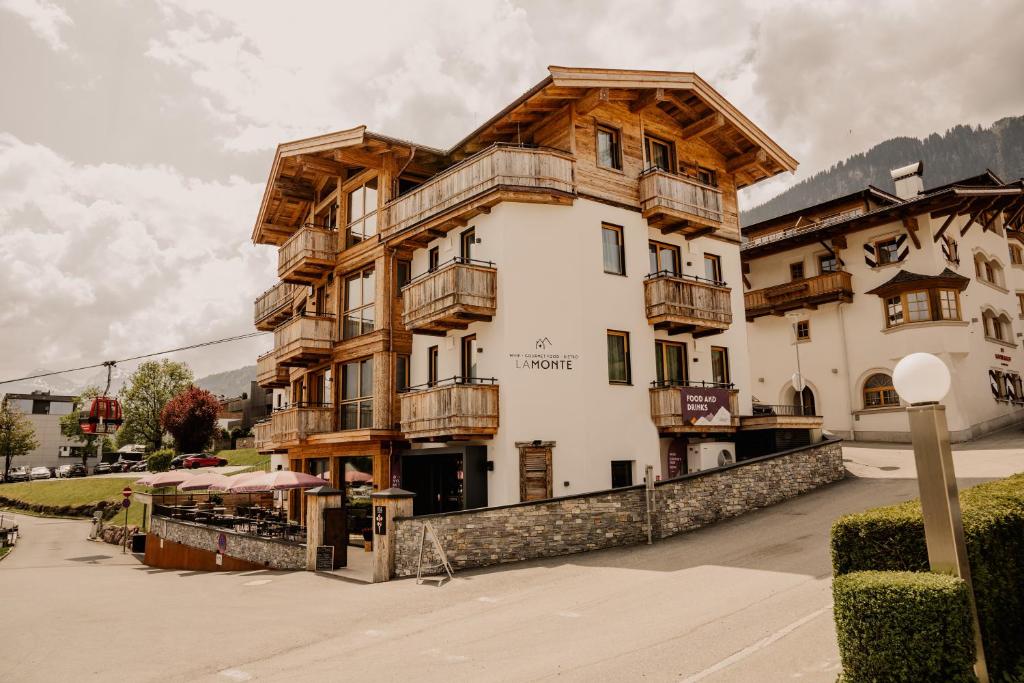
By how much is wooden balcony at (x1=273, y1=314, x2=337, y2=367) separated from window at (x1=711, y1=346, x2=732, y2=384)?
46.5 feet

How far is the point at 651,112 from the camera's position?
78.6 feet

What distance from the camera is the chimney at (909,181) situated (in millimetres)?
34531

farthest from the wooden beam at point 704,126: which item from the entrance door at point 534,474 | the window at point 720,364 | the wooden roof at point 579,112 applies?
the entrance door at point 534,474

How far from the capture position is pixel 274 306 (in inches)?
1320

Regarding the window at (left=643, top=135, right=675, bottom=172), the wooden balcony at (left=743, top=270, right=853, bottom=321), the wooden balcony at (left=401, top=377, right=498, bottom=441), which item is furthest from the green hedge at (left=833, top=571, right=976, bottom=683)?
the wooden balcony at (left=743, top=270, right=853, bottom=321)

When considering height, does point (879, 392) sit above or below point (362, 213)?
below

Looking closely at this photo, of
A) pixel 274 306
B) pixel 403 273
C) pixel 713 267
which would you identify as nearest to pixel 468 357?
pixel 403 273

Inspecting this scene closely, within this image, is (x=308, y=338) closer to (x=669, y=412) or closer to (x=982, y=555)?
(x=669, y=412)

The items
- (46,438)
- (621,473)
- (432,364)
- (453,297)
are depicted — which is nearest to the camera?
(453,297)

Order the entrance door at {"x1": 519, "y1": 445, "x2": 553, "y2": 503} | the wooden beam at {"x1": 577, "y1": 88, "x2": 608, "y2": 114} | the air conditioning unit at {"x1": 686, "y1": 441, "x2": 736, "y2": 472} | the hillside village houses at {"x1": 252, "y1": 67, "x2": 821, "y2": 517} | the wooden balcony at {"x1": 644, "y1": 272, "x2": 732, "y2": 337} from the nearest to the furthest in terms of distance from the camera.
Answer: the entrance door at {"x1": 519, "y1": 445, "x2": 553, "y2": 503} → the hillside village houses at {"x1": 252, "y1": 67, "x2": 821, "y2": 517} → the wooden beam at {"x1": 577, "y1": 88, "x2": 608, "y2": 114} → the wooden balcony at {"x1": 644, "y1": 272, "x2": 732, "y2": 337} → the air conditioning unit at {"x1": 686, "y1": 441, "x2": 736, "y2": 472}

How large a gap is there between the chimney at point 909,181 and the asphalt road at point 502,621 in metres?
20.4

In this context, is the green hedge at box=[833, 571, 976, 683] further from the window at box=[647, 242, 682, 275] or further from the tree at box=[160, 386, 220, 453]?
the tree at box=[160, 386, 220, 453]

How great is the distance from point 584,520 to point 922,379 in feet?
37.5

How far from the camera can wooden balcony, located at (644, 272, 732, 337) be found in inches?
856
